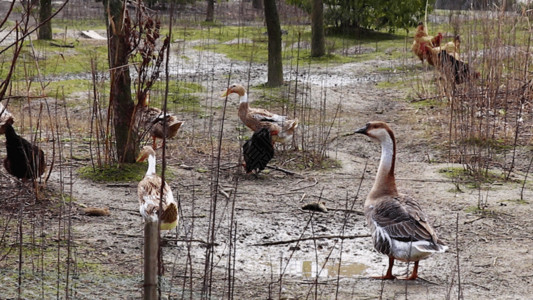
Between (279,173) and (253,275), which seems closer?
(253,275)

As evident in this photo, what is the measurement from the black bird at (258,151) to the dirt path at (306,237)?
0.23 meters

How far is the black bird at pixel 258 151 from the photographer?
8.27 meters

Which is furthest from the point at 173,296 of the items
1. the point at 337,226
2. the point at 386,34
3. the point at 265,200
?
the point at 386,34

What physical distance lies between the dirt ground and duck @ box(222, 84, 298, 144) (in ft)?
1.17

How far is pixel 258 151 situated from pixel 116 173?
1.61 metres

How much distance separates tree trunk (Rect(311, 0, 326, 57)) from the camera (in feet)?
56.7

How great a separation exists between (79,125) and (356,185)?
180 inches

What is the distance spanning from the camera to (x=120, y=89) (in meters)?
8.01

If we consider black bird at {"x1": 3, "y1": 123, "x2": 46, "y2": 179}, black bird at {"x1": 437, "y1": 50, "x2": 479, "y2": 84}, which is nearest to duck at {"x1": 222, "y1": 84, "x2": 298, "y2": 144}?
black bird at {"x1": 437, "y1": 50, "x2": 479, "y2": 84}

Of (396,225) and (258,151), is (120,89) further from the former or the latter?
(396,225)

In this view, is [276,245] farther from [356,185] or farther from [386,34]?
[386,34]

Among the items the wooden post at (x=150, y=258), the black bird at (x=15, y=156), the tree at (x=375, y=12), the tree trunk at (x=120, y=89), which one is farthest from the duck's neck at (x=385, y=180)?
the tree at (x=375, y=12)

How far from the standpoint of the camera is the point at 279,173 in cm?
884

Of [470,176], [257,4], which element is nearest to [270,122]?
[470,176]
